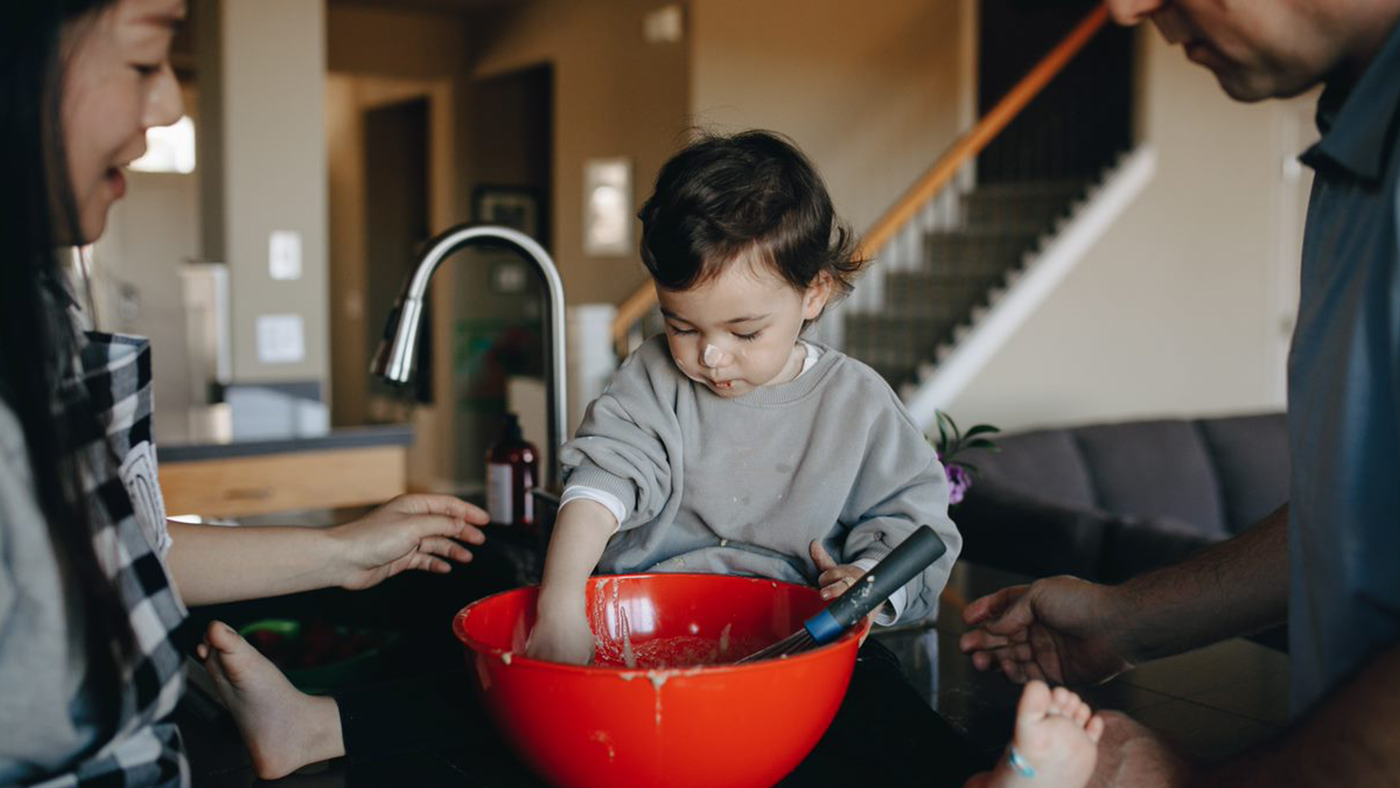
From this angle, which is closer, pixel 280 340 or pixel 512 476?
pixel 512 476

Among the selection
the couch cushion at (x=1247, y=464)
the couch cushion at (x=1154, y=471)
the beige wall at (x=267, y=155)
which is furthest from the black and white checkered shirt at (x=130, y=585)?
Answer: the couch cushion at (x=1247, y=464)

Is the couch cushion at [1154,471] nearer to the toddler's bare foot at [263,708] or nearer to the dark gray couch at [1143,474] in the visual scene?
the dark gray couch at [1143,474]

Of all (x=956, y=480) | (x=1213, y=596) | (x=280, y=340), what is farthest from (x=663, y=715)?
(x=280, y=340)

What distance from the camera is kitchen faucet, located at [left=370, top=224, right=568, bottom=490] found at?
1.25 m

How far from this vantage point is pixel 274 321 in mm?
3836

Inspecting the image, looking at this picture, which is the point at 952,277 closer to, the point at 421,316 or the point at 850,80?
the point at 850,80

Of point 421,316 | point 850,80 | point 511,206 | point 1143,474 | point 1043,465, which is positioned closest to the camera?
point 421,316

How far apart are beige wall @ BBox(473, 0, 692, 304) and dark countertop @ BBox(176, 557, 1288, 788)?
17.4ft

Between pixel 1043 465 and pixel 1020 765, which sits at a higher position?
pixel 1020 765

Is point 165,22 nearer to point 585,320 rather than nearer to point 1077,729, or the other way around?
point 1077,729

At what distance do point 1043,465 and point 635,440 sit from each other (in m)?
3.07

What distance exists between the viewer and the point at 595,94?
7016 mm

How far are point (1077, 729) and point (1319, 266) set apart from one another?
351 millimetres

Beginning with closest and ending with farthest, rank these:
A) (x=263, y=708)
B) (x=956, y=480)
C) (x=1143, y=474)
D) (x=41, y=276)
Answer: (x=41, y=276) → (x=263, y=708) → (x=956, y=480) → (x=1143, y=474)
